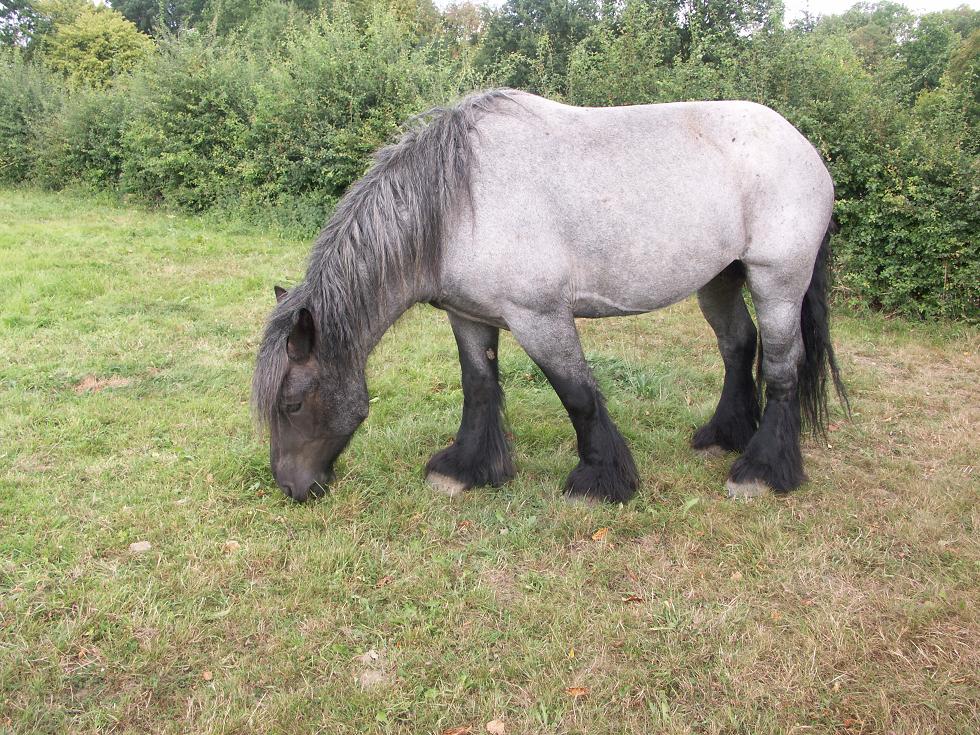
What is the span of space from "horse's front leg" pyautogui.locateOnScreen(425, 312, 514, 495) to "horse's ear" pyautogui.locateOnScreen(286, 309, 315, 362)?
3.27 ft

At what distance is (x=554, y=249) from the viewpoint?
11.0 feet

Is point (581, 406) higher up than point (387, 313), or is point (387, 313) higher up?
point (387, 313)

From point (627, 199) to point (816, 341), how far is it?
1586mm

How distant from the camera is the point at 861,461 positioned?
14.3ft

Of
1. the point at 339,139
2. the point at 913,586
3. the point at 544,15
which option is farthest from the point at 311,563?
the point at 544,15

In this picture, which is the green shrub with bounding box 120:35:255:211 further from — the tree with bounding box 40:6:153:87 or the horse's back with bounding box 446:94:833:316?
the tree with bounding box 40:6:153:87

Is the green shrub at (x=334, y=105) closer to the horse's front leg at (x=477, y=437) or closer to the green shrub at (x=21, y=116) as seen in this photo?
the horse's front leg at (x=477, y=437)

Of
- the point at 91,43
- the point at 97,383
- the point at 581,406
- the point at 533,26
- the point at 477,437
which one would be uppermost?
the point at 91,43

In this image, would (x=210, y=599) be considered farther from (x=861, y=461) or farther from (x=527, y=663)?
(x=861, y=461)

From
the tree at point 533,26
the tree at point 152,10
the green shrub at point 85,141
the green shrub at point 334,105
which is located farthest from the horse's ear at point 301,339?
the tree at point 152,10

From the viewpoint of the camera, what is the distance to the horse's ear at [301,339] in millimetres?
3104

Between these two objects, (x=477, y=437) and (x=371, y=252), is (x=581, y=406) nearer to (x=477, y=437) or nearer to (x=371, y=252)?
(x=477, y=437)

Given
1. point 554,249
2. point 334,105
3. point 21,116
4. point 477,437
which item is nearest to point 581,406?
point 477,437

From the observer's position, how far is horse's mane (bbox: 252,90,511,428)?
3232mm
